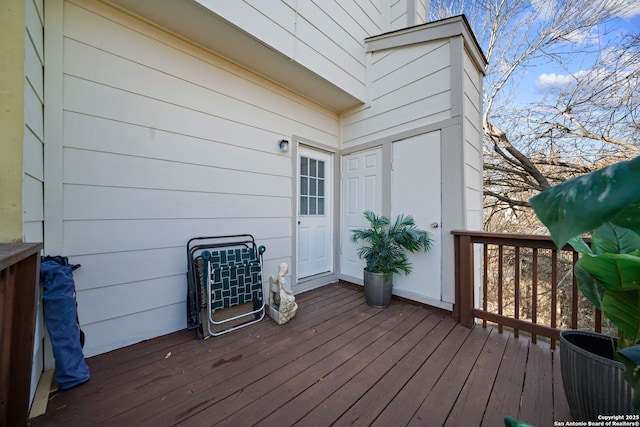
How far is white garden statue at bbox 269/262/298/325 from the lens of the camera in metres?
2.28

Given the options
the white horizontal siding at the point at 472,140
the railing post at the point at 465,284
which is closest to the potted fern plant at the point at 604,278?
the railing post at the point at 465,284

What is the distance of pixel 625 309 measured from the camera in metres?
0.98

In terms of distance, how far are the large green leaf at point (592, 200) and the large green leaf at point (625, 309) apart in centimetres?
80

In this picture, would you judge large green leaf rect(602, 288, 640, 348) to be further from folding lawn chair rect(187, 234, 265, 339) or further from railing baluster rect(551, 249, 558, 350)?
folding lawn chair rect(187, 234, 265, 339)

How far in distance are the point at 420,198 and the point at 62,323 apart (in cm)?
321

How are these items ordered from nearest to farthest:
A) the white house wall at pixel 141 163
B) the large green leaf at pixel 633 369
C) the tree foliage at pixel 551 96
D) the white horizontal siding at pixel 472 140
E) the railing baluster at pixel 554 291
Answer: the large green leaf at pixel 633 369 → the white house wall at pixel 141 163 → the railing baluster at pixel 554 291 → the white horizontal siding at pixel 472 140 → the tree foliage at pixel 551 96

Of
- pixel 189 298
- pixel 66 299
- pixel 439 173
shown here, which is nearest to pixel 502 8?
pixel 439 173

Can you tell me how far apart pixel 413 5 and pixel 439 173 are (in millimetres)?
2851

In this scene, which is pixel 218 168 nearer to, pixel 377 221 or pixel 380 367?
pixel 377 221

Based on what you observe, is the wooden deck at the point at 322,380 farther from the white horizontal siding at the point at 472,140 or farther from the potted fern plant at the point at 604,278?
the white horizontal siding at the point at 472,140

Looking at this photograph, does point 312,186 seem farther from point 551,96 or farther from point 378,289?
point 551,96

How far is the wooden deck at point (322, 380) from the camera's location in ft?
4.11

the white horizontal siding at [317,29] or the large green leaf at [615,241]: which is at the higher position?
the white horizontal siding at [317,29]

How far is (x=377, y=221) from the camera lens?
2840mm
